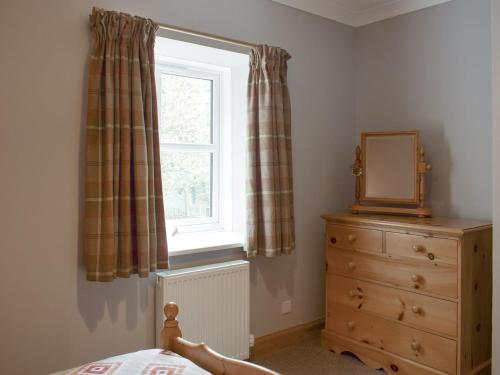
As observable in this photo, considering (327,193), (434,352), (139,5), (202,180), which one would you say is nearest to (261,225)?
(202,180)

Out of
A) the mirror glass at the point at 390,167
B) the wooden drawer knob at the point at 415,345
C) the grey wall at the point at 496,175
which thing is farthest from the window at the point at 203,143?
the grey wall at the point at 496,175

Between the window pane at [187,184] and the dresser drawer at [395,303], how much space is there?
105 centimetres

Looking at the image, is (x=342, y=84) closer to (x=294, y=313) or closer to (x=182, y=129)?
(x=182, y=129)

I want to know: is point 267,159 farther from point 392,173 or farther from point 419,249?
point 419,249

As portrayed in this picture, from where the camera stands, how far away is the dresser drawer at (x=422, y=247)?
102 inches

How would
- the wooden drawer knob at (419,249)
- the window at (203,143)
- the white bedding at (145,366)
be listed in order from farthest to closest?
the window at (203,143), the wooden drawer knob at (419,249), the white bedding at (145,366)

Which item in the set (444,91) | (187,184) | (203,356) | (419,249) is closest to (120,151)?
(187,184)

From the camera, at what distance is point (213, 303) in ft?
9.23

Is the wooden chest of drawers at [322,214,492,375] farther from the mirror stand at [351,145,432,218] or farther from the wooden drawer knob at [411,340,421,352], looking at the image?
the mirror stand at [351,145,432,218]

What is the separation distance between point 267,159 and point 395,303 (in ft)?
3.92

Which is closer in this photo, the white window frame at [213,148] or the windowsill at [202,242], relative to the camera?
the windowsill at [202,242]

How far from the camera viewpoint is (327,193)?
3.61 metres

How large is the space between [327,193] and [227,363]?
7.27 ft

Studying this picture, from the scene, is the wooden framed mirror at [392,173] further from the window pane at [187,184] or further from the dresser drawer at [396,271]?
the window pane at [187,184]
